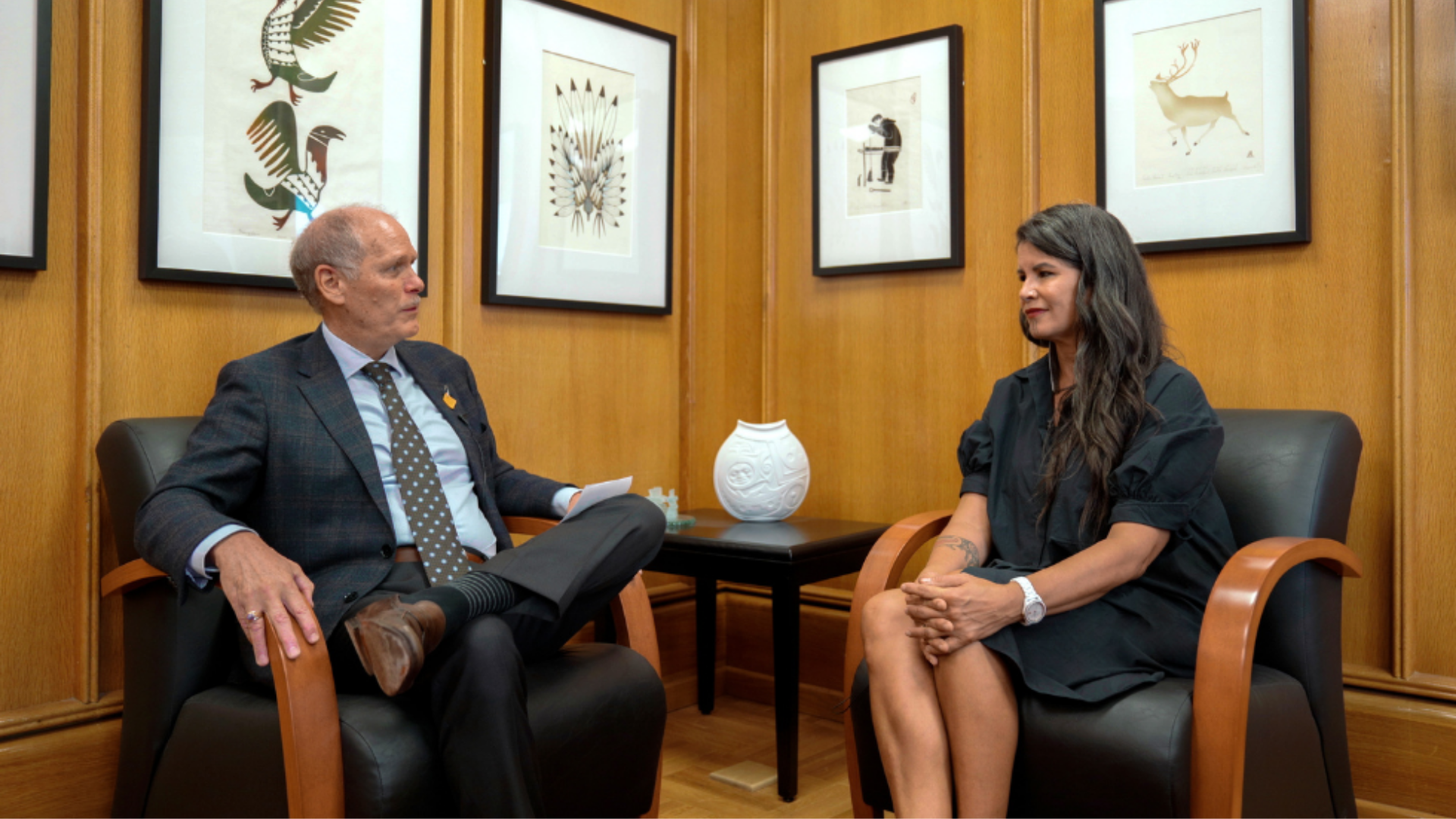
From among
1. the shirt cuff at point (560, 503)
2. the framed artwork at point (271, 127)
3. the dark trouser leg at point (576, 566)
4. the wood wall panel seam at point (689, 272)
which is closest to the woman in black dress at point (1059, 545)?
the dark trouser leg at point (576, 566)

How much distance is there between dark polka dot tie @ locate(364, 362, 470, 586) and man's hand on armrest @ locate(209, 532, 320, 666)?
328 mm

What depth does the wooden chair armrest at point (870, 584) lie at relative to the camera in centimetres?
198

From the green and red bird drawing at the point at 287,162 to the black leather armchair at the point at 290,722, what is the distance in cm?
59

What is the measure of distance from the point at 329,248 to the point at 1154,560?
67.0 inches

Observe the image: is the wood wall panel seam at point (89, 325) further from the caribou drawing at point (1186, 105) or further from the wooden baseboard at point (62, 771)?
the caribou drawing at point (1186, 105)

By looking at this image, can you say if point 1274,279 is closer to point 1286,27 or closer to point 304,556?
point 1286,27

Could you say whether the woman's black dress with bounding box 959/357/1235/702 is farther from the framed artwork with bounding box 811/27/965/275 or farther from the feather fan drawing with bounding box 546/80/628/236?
the feather fan drawing with bounding box 546/80/628/236

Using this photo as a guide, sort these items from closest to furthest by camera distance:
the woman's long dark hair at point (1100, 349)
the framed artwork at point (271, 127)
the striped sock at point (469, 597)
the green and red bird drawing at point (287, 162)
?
1. the striped sock at point (469, 597)
2. the woman's long dark hair at point (1100, 349)
3. the framed artwork at point (271, 127)
4. the green and red bird drawing at point (287, 162)

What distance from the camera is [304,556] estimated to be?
1.82m

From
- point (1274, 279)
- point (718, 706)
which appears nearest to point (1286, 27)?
point (1274, 279)

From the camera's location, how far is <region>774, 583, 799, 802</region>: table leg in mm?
2412

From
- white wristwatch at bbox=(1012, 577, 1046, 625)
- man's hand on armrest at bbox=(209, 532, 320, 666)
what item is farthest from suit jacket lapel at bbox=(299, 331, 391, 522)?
white wristwatch at bbox=(1012, 577, 1046, 625)

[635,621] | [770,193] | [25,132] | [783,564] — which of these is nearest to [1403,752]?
[783,564]

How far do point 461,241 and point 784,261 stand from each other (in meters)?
1.06
